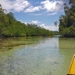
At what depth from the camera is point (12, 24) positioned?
70.5 m

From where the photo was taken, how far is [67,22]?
66.8 meters

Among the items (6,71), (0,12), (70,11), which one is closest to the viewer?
(6,71)

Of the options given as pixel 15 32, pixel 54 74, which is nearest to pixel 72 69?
pixel 54 74

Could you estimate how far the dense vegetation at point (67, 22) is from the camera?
204ft

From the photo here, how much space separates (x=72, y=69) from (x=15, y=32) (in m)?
67.0

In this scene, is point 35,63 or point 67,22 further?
point 67,22

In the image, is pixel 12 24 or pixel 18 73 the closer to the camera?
pixel 18 73

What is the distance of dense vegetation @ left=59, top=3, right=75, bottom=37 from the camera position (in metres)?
62.2

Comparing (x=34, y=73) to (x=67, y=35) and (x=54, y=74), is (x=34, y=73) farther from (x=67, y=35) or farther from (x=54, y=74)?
(x=67, y=35)

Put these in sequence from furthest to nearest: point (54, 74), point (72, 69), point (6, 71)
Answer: point (6, 71) → point (54, 74) → point (72, 69)

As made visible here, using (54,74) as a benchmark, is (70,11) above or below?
above

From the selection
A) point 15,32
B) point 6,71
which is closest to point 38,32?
point 15,32

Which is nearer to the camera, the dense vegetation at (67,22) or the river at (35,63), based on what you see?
the river at (35,63)

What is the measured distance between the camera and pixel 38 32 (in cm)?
10675
